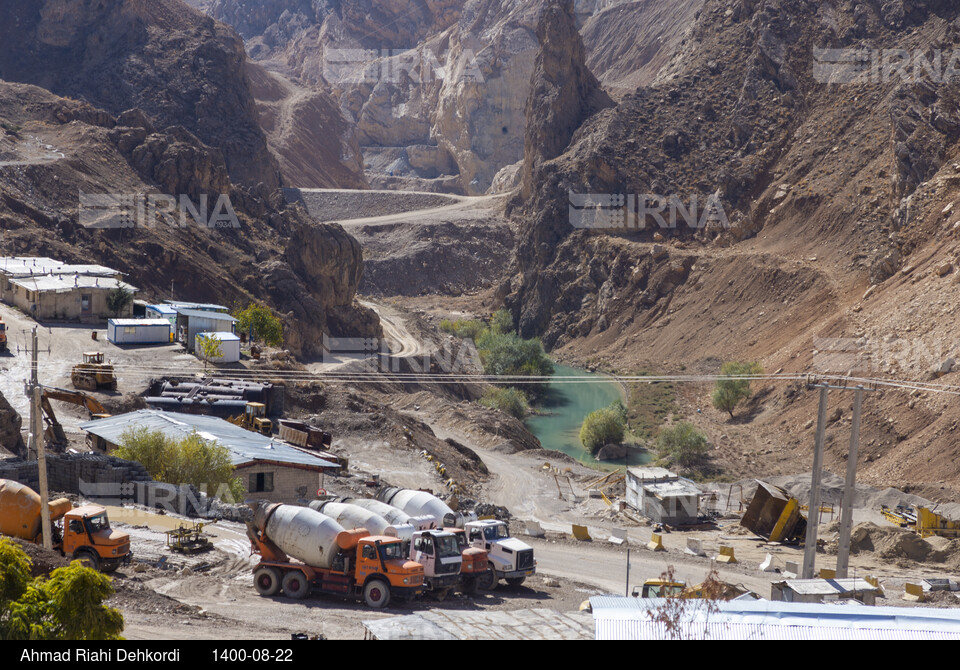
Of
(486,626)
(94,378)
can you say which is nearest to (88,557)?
(486,626)

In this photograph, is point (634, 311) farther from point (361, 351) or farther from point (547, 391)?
point (361, 351)

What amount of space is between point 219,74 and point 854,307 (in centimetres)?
7107

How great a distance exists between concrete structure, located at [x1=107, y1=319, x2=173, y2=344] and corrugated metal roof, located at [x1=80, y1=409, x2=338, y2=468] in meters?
16.5

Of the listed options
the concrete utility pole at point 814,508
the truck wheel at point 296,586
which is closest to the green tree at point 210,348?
the truck wheel at point 296,586

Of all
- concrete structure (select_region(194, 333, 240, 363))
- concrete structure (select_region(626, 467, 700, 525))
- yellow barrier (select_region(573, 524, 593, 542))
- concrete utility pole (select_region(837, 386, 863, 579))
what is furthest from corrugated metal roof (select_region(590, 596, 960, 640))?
concrete structure (select_region(194, 333, 240, 363))

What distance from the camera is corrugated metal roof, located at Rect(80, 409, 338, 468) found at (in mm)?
30938

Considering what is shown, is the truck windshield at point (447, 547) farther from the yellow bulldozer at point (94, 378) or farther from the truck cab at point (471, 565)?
the yellow bulldozer at point (94, 378)

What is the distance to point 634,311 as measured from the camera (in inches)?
3260

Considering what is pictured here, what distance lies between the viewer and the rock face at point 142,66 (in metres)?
98.0

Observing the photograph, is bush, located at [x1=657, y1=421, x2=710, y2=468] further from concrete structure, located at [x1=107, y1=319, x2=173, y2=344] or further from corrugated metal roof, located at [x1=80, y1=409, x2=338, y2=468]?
concrete structure, located at [x1=107, y1=319, x2=173, y2=344]

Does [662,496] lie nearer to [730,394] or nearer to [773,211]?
[730,394]

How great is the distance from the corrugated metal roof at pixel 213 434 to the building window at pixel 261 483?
1.83 ft

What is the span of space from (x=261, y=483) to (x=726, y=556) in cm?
1509

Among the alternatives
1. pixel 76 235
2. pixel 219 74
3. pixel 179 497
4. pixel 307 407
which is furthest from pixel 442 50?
pixel 179 497
